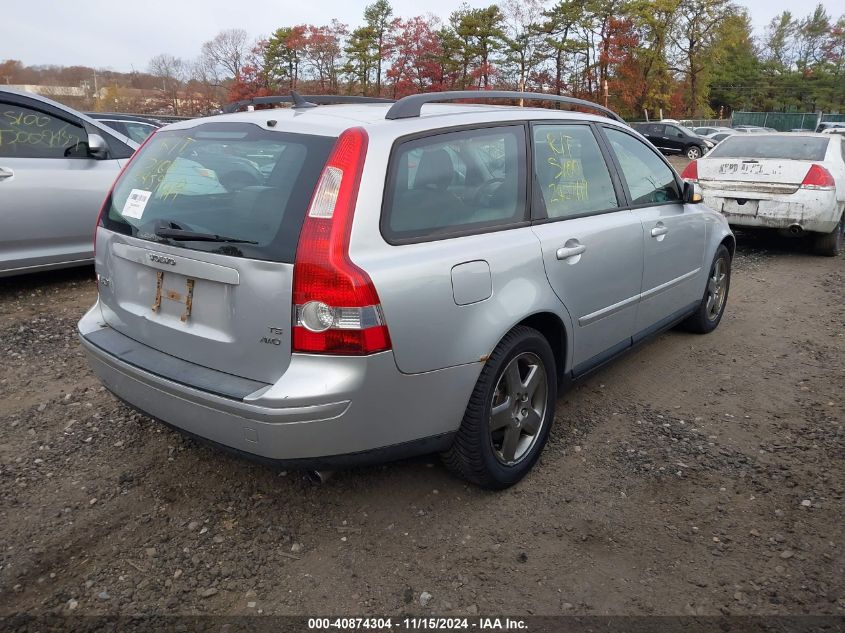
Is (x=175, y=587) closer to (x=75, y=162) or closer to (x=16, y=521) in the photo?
(x=16, y=521)

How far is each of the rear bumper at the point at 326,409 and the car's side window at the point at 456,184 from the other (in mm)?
535

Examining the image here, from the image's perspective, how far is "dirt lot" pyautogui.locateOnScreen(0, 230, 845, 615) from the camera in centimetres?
238

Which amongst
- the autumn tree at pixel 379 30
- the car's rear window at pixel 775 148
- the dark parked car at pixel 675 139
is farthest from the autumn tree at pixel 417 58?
the car's rear window at pixel 775 148

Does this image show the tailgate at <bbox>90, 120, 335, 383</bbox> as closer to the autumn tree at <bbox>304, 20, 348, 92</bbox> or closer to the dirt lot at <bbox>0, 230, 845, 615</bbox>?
the dirt lot at <bbox>0, 230, 845, 615</bbox>

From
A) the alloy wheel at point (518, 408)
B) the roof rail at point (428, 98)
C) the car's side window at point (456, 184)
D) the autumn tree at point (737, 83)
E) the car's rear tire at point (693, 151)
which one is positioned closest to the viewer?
the car's side window at point (456, 184)

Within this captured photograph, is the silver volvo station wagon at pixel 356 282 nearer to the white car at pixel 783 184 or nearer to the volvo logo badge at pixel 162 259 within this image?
the volvo logo badge at pixel 162 259

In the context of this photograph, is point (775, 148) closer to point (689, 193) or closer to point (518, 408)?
point (689, 193)

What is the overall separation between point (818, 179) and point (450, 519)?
264 inches

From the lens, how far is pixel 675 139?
97.3 feet

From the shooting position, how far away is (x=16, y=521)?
109 inches

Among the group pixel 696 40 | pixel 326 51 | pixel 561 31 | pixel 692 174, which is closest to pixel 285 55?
Answer: pixel 326 51

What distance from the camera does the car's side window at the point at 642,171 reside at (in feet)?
12.9

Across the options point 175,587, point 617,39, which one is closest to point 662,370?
point 175,587

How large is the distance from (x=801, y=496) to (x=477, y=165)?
6.73 ft
